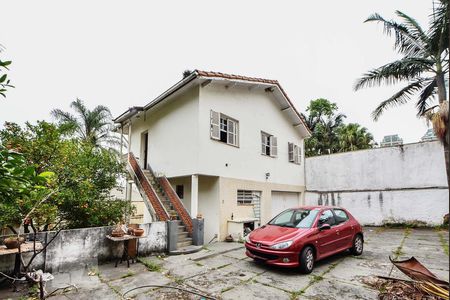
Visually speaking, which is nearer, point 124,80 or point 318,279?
point 318,279

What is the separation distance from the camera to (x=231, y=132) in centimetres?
1162

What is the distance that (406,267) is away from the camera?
4449 mm

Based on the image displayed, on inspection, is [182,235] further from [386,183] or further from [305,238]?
[386,183]

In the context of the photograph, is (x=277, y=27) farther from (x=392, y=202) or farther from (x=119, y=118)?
(x=392, y=202)

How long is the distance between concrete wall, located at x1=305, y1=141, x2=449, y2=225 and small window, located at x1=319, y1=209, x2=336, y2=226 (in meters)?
9.44

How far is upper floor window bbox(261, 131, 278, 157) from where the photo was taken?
45.2ft

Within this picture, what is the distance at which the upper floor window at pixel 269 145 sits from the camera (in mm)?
13766

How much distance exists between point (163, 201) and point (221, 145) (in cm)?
355

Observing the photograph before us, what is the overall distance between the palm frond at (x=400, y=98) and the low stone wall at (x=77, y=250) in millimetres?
11211

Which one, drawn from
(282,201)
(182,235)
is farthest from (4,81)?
(282,201)

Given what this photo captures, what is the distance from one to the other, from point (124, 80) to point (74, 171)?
13.0 meters

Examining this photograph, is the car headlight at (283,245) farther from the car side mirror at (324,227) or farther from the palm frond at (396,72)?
the palm frond at (396,72)

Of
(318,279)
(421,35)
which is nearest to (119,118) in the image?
(318,279)

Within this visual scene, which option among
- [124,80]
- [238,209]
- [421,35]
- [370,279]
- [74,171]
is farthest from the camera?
[124,80]
